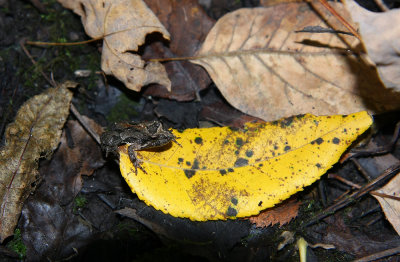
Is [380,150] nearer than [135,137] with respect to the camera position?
No

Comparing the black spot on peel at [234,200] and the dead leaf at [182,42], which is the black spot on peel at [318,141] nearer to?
the black spot on peel at [234,200]

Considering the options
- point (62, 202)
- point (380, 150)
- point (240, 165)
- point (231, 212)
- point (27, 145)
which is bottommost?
point (62, 202)

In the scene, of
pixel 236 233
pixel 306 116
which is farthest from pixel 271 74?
pixel 236 233

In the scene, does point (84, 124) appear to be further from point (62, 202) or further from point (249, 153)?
point (249, 153)

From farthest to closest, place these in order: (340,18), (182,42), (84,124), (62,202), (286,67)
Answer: (182,42)
(84,124)
(286,67)
(62,202)
(340,18)

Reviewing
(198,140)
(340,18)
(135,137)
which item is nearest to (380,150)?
(340,18)

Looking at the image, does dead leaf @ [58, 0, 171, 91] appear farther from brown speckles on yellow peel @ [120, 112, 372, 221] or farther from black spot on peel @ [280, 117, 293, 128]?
black spot on peel @ [280, 117, 293, 128]

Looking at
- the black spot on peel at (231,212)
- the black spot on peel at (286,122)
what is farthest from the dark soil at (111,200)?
the black spot on peel at (286,122)

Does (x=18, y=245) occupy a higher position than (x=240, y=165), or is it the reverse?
(x=240, y=165)
